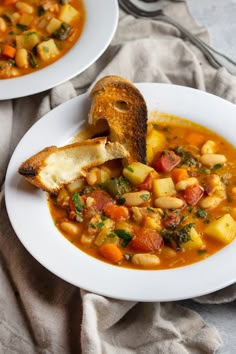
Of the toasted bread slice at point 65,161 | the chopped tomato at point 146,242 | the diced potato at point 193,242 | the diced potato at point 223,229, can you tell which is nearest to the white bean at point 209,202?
the diced potato at point 223,229

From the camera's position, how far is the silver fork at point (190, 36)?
5.59 meters

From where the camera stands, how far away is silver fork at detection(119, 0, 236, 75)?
559cm

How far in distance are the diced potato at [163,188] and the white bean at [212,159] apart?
0.95 feet

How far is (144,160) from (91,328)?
1.19m

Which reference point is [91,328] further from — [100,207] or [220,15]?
[220,15]

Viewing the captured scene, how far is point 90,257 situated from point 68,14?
251cm

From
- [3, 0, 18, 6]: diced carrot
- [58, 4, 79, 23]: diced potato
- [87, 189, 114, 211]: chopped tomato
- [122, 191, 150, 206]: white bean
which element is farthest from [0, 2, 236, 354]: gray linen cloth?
[3, 0, 18, 6]: diced carrot

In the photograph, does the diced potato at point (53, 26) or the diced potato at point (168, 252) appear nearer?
the diced potato at point (168, 252)

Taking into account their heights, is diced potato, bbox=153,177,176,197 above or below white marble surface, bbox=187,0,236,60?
above

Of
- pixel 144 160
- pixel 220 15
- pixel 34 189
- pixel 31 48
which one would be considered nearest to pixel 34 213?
pixel 34 189

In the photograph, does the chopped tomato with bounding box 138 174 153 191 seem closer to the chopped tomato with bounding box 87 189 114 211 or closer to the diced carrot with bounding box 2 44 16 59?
the chopped tomato with bounding box 87 189 114 211

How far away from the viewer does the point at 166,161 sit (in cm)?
448

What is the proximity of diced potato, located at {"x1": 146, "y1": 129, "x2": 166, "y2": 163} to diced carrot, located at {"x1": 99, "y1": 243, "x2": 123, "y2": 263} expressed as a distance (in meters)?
0.76

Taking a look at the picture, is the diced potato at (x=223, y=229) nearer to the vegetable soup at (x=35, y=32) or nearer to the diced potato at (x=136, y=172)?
the diced potato at (x=136, y=172)
